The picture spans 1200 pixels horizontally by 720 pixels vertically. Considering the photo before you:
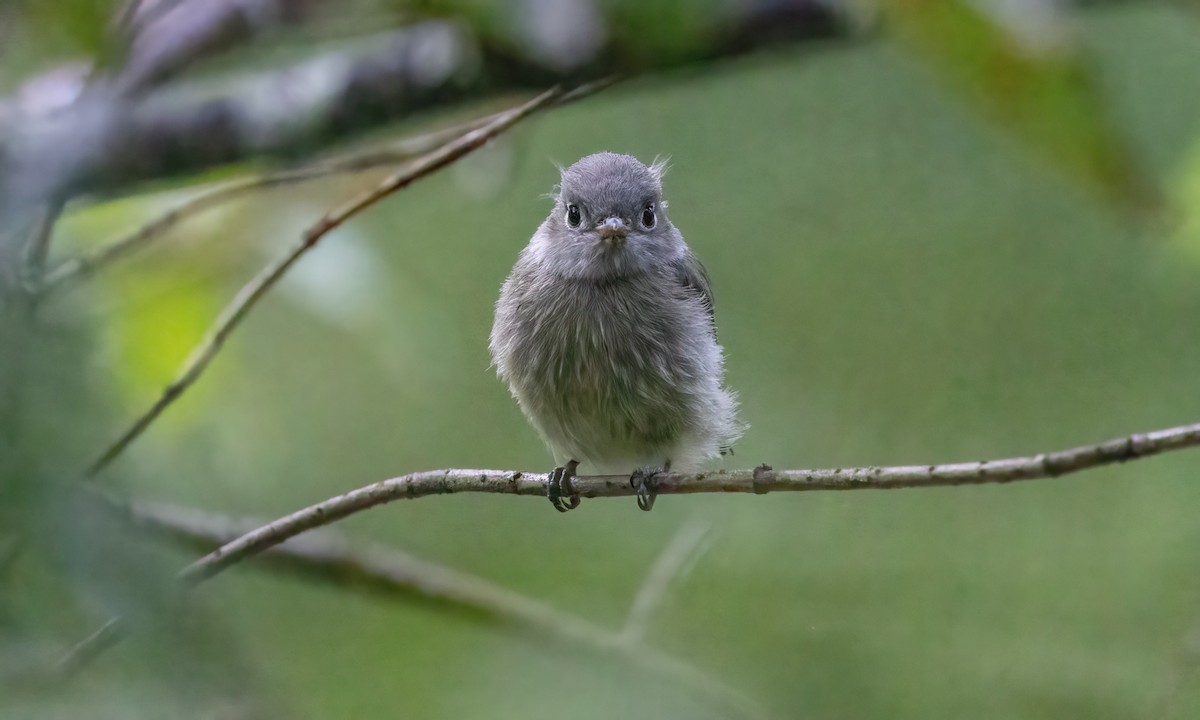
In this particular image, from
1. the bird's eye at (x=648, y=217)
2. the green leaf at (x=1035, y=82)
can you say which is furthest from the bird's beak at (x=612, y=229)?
the green leaf at (x=1035, y=82)

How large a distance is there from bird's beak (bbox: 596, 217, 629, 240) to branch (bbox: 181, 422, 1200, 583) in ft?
2.76

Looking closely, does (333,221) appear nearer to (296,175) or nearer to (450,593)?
(296,175)

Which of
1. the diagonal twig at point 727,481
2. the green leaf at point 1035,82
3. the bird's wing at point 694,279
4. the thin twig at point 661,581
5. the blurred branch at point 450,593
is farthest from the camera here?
the bird's wing at point 694,279

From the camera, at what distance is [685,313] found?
319cm

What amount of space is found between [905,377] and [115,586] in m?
3.72

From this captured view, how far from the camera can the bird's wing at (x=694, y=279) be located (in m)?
3.33

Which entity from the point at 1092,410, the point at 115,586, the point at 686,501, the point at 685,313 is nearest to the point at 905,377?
the point at 1092,410

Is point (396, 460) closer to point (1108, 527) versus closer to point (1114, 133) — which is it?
point (1108, 527)

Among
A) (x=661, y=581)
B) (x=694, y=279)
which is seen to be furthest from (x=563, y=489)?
(x=694, y=279)

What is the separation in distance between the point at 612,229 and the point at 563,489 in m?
0.90

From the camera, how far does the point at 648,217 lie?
11.0 ft

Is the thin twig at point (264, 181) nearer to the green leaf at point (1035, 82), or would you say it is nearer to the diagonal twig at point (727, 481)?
the diagonal twig at point (727, 481)

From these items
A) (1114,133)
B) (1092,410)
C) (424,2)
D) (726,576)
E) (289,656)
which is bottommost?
(289,656)

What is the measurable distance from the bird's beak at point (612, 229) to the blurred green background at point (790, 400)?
337 mm
